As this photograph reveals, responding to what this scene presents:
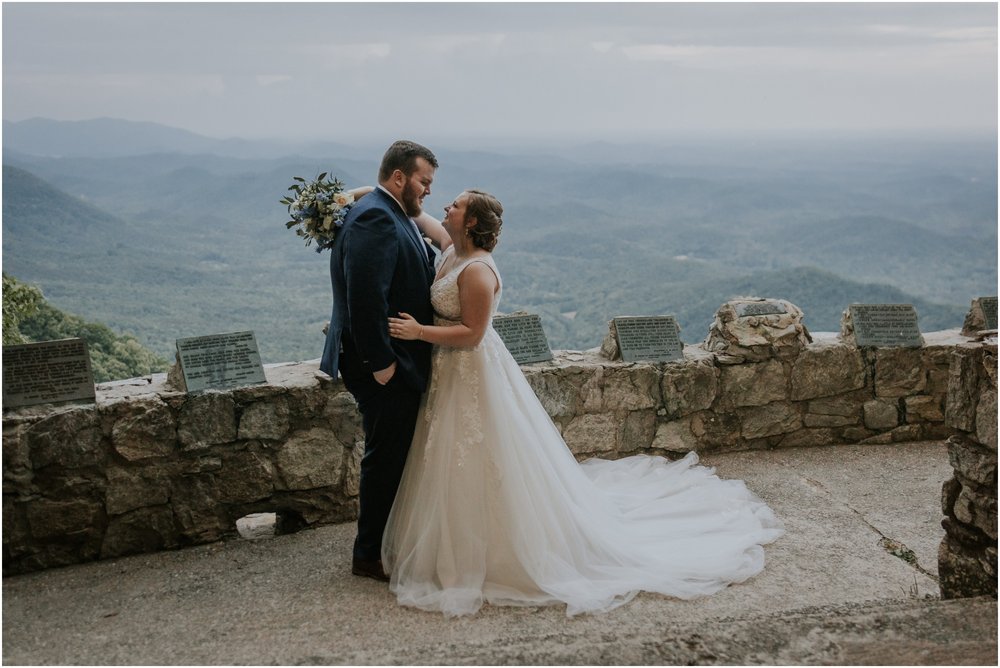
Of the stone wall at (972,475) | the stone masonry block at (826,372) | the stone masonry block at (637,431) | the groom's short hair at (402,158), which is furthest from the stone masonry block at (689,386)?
the groom's short hair at (402,158)

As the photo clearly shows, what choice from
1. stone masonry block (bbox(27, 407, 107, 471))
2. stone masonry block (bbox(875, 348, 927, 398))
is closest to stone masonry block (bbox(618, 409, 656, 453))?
stone masonry block (bbox(875, 348, 927, 398))

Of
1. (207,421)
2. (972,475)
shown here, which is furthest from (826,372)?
(207,421)

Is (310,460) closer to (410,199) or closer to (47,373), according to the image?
(47,373)

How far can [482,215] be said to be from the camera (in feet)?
11.1

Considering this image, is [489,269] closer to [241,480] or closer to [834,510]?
[241,480]

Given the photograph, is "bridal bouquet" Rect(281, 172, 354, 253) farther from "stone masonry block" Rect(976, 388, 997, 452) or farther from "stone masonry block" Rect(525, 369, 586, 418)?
"stone masonry block" Rect(976, 388, 997, 452)

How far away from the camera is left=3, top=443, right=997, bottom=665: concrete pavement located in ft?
7.93

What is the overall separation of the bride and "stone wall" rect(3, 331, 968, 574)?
906 millimetres

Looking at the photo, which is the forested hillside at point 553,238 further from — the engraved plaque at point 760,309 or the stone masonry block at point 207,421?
the stone masonry block at point 207,421

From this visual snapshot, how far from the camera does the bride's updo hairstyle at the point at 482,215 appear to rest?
11.1 ft

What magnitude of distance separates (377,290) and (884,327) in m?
3.53

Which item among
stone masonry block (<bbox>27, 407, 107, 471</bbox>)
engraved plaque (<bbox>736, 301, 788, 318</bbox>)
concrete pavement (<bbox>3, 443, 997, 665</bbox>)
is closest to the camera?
concrete pavement (<bbox>3, 443, 997, 665</bbox>)

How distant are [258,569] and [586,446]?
1.99 meters

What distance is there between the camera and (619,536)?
375 cm
